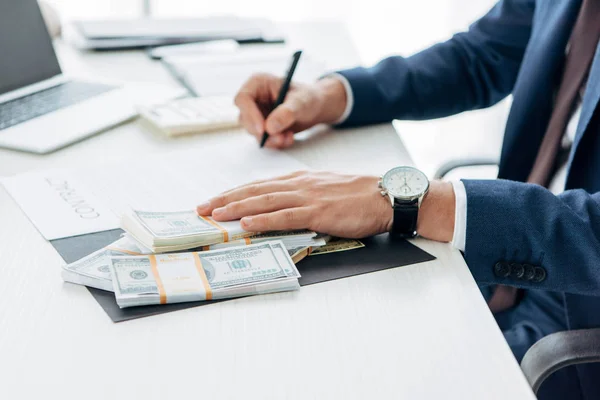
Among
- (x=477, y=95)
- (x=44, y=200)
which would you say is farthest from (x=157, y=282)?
(x=477, y=95)

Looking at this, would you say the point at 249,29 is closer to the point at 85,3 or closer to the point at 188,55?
the point at 188,55

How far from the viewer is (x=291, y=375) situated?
0.71 meters

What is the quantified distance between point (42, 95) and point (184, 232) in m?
0.68

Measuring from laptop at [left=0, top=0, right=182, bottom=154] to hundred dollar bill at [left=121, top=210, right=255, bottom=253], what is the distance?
380 mm

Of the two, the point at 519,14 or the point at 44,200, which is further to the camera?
the point at 519,14

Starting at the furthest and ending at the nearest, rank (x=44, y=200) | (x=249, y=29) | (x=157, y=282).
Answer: (x=249, y=29) < (x=44, y=200) < (x=157, y=282)

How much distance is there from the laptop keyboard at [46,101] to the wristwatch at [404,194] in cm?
70

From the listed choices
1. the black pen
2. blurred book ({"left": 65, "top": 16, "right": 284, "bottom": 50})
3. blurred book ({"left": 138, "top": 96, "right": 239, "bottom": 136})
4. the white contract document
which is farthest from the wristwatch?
blurred book ({"left": 65, "top": 16, "right": 284, "bottom": 50})

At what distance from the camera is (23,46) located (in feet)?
4.60

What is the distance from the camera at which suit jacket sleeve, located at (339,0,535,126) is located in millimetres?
1436

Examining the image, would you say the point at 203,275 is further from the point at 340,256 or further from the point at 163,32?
the point at 163,32

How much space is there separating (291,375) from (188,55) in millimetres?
1150

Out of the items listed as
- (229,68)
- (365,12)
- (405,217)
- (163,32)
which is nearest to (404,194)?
(405,217)

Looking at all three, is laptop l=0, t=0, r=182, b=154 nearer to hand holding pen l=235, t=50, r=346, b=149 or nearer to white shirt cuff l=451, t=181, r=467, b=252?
hand holding pen l=235, t=50, r=346, b=149
